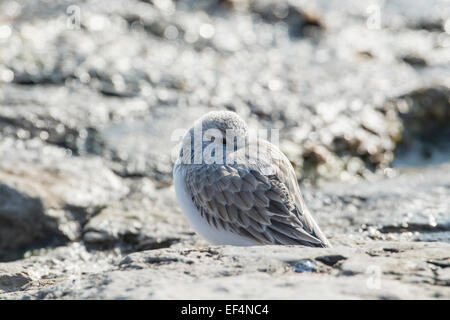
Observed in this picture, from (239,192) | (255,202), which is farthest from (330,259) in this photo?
(239,192)

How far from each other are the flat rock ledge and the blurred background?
6.80 feet

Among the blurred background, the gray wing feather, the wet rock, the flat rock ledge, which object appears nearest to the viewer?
the flat rock ledge

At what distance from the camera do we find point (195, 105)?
8961 millimetres

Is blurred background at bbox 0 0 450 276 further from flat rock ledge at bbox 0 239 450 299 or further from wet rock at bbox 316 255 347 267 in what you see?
wet rock at bbox 316 255 347 267

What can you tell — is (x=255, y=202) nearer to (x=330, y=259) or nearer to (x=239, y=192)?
(x=239, y=192)

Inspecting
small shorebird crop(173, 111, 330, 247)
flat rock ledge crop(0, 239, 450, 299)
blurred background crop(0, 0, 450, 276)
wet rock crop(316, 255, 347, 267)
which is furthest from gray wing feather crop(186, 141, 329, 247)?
blurred background crop(0, 0, 450, 276)

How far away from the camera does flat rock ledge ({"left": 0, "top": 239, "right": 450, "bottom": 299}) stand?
131 inches

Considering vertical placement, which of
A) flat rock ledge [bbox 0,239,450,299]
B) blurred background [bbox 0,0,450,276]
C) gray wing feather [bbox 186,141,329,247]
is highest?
blurred background [bbox 0,0,450,276]

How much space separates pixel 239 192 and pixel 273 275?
54.8 inches

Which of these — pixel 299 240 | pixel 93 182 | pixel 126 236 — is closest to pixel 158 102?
pixel 93 182

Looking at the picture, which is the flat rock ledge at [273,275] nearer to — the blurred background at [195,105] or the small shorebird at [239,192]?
the small shorebird at [239,192]

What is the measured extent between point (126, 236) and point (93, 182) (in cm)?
115

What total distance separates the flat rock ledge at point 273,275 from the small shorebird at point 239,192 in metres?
0.79

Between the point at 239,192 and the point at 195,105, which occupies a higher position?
the point at 195,105
